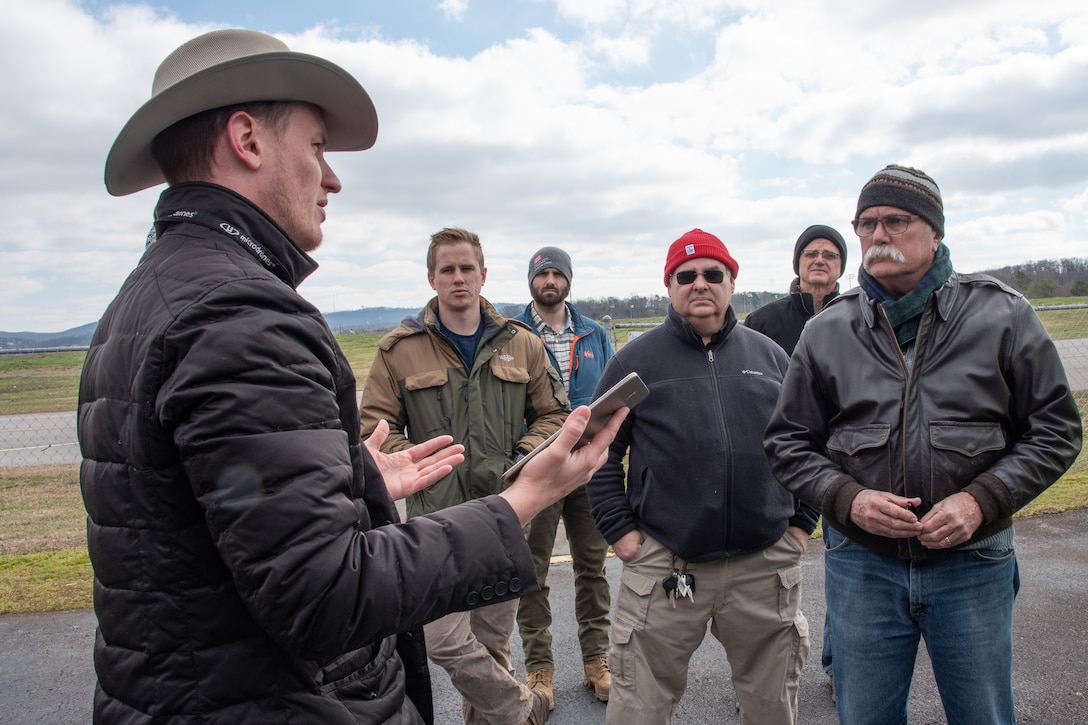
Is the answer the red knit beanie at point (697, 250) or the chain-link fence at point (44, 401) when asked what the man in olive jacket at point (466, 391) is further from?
the chain-link fence at point (44, 401)

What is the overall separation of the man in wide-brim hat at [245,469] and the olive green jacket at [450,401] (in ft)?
7.11

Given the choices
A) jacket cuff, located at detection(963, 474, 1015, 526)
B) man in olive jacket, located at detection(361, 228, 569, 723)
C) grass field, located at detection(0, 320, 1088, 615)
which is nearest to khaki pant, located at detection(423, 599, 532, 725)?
man in olive jacket, located at detection(361, 228, 569, 723)

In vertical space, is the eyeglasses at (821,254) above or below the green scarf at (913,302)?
above

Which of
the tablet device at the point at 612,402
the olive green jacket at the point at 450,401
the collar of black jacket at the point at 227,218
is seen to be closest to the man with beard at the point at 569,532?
the olive green jacket at the point at 450,401

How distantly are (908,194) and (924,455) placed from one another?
981 millimetres

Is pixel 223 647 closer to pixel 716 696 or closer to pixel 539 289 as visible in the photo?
pixel 716 696

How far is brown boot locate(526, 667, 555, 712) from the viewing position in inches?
151

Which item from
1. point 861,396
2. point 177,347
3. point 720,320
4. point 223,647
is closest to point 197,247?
point 177,347

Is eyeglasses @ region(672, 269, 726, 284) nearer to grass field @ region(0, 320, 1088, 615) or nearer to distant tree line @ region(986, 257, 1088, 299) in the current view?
grass field @ region(0, 320, 1088, 615)

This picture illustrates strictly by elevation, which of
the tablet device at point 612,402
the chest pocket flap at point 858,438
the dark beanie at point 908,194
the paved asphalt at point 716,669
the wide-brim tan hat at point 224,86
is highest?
the wide-brim tan hat at point 224,86

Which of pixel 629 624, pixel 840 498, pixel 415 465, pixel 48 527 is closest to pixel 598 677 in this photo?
pixel 629 624

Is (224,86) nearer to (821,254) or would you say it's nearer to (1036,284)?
(821,254)

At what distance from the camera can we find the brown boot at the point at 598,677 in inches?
153

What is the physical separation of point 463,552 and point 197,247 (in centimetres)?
74
